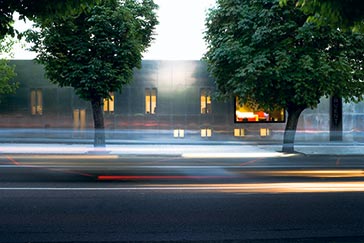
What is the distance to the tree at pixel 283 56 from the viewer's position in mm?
17391

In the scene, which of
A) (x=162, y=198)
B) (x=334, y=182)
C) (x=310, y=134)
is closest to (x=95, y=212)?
(x=162, y=198)

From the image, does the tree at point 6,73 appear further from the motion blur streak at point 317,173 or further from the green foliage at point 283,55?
the motion blur streak at point 317,173

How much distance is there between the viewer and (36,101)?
85.9 ft

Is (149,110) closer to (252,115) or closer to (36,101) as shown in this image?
(252,115)

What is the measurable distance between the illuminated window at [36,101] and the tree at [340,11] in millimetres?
20529

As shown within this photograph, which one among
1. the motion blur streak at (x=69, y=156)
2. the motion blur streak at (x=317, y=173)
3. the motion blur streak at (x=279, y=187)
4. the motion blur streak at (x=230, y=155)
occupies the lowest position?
the motion blur streak at (x=230, y=155)

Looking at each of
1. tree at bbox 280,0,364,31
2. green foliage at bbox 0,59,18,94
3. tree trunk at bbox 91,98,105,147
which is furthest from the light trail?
green foliage at bbox 0,59,18,94

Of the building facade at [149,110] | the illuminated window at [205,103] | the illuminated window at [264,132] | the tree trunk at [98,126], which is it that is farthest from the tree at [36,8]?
the illuminated window at [264,132]

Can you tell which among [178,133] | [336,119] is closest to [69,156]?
[178,133]

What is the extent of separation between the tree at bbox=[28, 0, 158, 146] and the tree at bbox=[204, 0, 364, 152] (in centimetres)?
385

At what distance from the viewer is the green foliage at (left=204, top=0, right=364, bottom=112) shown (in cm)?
1739

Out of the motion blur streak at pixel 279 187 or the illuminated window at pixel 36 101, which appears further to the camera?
the illuminated window at pixel 36 101

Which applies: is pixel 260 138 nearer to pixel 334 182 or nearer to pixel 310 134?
pixel 310 134

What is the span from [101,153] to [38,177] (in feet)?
23.6
